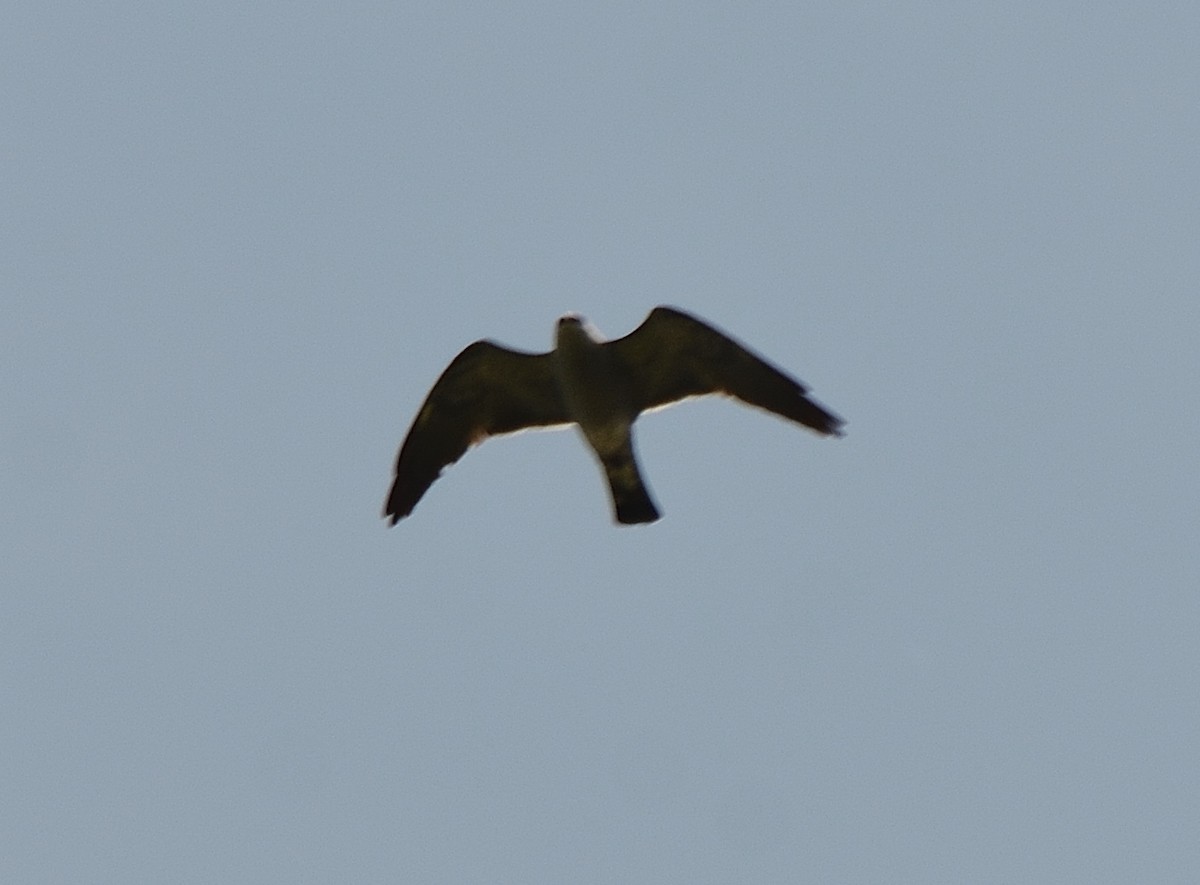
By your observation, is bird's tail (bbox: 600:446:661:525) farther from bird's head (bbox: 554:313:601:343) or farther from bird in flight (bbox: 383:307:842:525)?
bird's head (bbox: 554:313:601:343)

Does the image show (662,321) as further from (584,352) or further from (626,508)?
(626,508)

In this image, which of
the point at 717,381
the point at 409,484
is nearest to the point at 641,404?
the point at 717,381

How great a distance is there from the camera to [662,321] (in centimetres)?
1694

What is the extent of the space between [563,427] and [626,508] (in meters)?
0.87

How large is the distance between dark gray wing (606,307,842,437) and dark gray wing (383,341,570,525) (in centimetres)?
76

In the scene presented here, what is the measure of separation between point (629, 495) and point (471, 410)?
59.6 inches

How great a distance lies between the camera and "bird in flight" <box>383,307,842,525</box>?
17.1 metres


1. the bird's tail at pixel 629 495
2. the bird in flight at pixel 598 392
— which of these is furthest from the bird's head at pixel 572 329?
the bird's tail at pixel 629 495

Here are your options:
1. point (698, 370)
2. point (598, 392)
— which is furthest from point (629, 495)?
point (698, 370)

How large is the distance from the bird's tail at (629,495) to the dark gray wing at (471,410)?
2.00 feet

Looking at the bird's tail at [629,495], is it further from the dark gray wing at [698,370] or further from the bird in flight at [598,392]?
the dark gray wing at [698,370]

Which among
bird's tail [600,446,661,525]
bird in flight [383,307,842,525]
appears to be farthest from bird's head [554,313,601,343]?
bird's tail [600,446,661,525]

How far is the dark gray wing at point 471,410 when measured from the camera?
17531 millimetres

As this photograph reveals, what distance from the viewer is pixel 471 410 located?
18.0m
